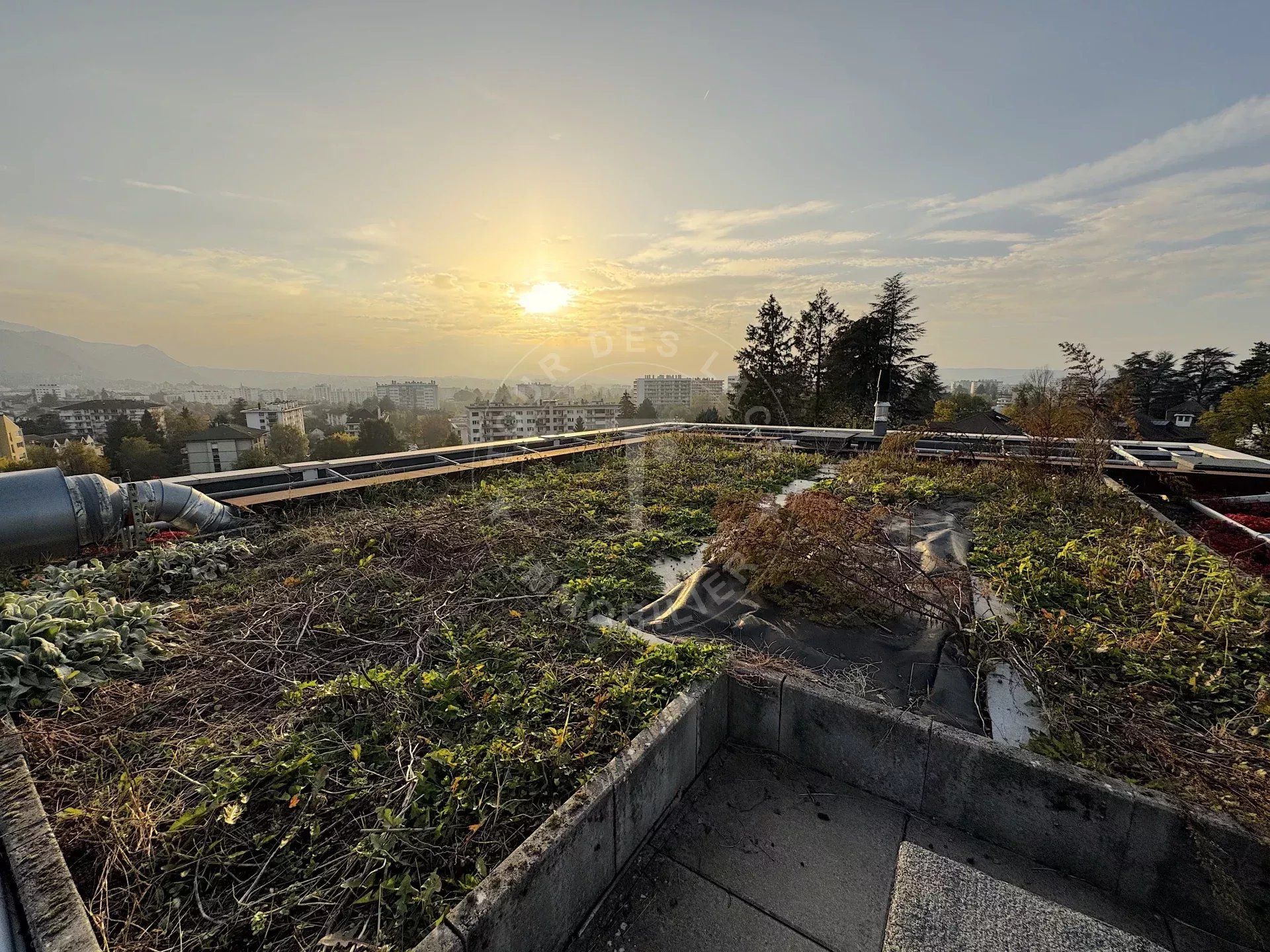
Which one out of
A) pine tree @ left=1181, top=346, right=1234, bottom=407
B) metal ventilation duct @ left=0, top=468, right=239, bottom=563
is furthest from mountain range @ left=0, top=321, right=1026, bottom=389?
metal ventilation duct @ left=0, top=468, right=239, bottom=563

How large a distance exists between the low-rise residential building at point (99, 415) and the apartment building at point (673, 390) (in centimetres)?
2638

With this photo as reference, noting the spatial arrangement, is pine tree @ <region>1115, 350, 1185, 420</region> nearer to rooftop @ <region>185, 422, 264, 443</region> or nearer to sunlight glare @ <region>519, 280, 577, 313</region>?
sunlight glare @ <region>519, 280, 577, 313</region>

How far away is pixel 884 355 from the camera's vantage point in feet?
74.8

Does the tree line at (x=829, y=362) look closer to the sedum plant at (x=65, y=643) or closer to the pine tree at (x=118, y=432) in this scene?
the sedum plant at (x=65, y=643)

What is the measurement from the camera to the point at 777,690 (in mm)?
2096

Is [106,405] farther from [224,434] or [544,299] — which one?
[544,299]

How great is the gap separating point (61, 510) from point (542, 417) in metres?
9.10

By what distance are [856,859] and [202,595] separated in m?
3.77

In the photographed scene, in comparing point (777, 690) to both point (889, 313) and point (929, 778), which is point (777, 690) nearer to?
point (929, 778)

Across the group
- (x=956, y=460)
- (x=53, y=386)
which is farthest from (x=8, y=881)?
(x=53, y=386)

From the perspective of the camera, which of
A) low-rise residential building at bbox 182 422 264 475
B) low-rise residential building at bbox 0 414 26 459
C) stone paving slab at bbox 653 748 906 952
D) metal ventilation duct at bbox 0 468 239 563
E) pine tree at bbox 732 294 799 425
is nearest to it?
stone paving slab at bbox 653 748 906 952

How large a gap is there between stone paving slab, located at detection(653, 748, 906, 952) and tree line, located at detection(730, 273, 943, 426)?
20.9 metres

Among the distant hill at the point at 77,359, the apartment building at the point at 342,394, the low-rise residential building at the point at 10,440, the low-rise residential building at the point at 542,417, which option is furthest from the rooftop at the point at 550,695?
the apartment building at the point at 342,394

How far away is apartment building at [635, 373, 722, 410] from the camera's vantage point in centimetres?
1297
